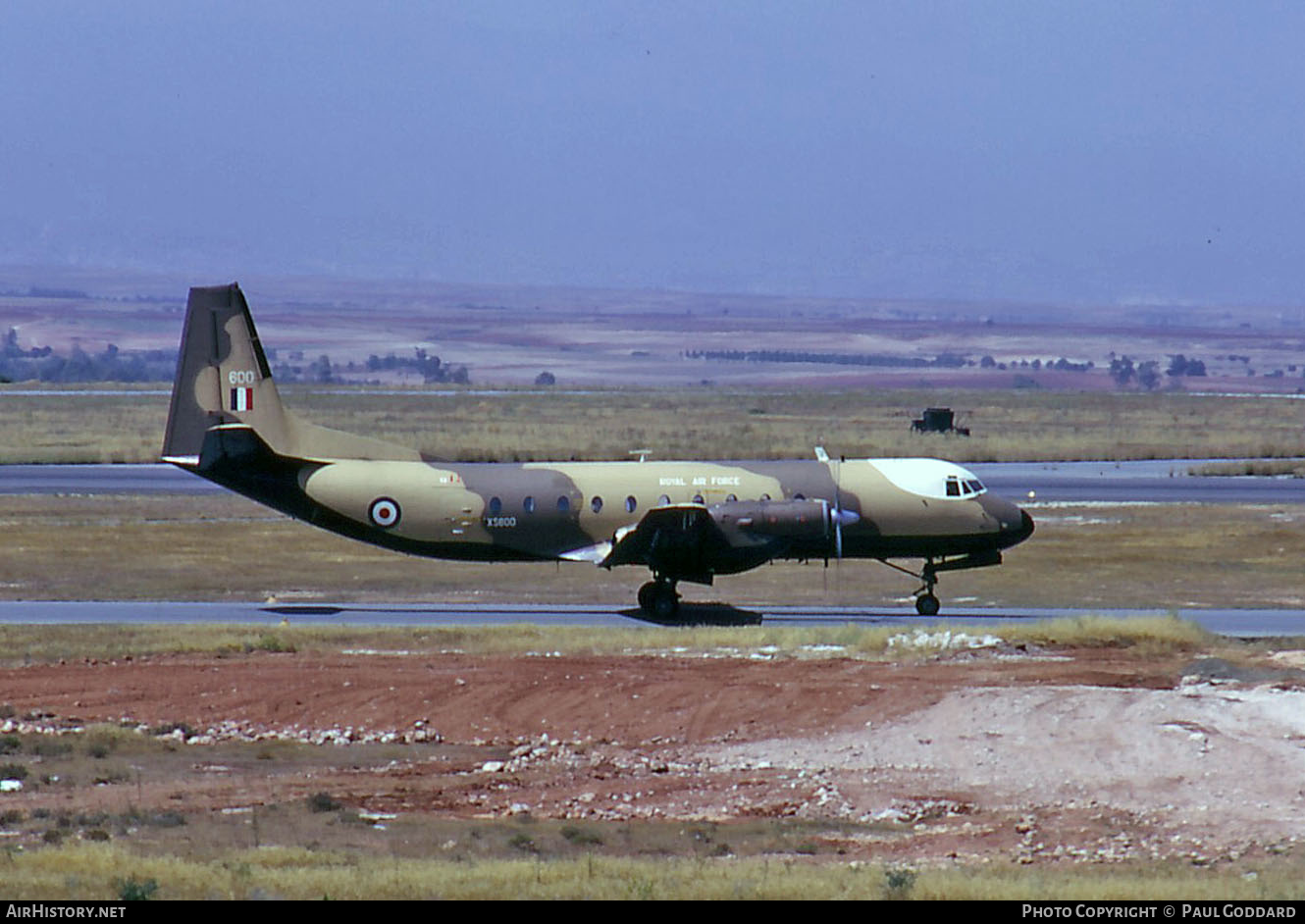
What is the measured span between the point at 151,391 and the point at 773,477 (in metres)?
125

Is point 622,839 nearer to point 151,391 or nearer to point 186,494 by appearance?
point 186,494

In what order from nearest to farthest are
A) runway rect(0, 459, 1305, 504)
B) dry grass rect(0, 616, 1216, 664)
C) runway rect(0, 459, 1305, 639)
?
dry grass rect(0, 616, 1216, 664) → runway rect(0, 459, 1305, 639) → runway rect(0, 459, 1305, 504)

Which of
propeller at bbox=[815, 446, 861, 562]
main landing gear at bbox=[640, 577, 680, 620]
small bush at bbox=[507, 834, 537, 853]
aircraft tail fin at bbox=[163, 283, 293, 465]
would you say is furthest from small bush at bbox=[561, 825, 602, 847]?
aircraft tail fin at bbox=[163, 283, 293, 465]

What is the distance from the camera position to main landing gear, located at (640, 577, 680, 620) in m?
41.4

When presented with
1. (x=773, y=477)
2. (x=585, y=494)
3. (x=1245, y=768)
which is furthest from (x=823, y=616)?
(x=1245, y=768)

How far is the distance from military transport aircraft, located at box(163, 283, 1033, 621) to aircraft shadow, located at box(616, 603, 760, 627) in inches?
10.9

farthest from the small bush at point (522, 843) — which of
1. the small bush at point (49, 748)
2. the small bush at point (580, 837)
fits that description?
the small bush at point (49, 748)

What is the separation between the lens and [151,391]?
15825cm

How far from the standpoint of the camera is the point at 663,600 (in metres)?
41.4

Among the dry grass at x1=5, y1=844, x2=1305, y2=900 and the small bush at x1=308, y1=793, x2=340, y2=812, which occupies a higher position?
the dry grass at x1=5, y1=844, x2=1305, y2=900

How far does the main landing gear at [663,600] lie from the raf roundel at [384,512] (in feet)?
19.8

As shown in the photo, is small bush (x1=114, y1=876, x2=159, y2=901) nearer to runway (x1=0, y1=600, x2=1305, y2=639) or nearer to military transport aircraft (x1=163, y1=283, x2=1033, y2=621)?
runway (x1=0, y1=600, x2=1305, y2=639)

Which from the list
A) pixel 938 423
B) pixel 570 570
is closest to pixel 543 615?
pixel 570 570

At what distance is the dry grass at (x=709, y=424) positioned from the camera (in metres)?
91.4
